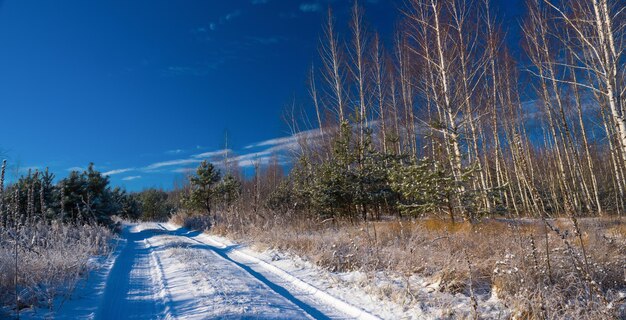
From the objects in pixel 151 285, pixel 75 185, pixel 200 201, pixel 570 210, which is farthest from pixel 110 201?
pixel 570 210

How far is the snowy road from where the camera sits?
4.00 m

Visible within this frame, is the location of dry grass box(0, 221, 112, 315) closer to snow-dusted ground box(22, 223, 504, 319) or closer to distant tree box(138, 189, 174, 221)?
snow-dusted ground box(22, 223, 504, 319)

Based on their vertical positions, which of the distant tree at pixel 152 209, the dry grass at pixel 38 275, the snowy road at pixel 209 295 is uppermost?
the distant tree at pixel 152 209

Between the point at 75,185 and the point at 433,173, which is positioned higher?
the point at 75,185

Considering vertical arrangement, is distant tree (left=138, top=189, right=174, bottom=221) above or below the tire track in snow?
above

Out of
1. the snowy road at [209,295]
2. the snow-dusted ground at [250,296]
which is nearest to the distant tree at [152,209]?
the snowy road at [209,295]

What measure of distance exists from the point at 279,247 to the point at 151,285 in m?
3.74

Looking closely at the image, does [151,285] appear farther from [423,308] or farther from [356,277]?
[423,308]

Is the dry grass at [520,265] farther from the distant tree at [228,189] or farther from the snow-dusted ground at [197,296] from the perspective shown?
the distant tree at [228,189]

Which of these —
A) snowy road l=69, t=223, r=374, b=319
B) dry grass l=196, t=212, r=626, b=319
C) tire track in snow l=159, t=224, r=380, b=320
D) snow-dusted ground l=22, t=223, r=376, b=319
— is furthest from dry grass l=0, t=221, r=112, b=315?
dry grass l=196, t=212, r=626, b=319

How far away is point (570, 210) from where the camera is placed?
2.22 metres

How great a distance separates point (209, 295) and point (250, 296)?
1.92ft

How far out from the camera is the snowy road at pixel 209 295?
13.1 ft

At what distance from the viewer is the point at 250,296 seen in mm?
4574
